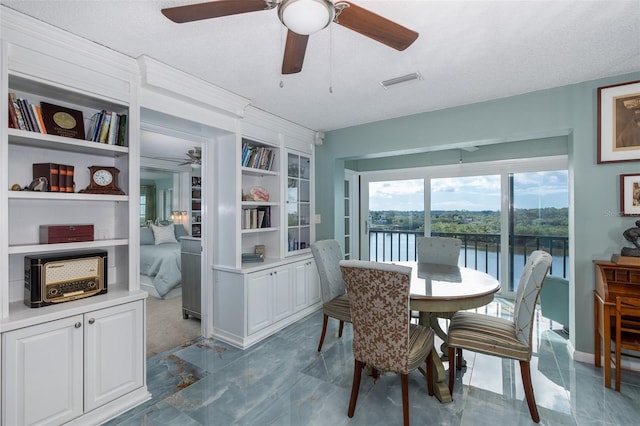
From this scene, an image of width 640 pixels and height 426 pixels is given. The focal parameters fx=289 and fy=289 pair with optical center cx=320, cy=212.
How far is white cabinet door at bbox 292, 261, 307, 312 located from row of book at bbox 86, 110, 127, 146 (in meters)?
2.23

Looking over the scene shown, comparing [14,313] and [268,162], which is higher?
[268,162]

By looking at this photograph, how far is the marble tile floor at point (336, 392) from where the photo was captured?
1909mm

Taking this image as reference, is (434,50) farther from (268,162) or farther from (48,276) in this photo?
(48,276)

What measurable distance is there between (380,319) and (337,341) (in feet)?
4.55

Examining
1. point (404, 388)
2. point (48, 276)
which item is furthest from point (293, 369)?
point (48, 276)

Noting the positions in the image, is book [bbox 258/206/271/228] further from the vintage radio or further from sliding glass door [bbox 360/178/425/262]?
sliding glass door [bbox 360/178/425/262]

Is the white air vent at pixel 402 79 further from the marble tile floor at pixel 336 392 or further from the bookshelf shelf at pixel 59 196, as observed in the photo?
the marble tile floor at pixel 336 392

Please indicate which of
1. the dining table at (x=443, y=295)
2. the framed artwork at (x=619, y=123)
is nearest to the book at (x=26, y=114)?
the dining table at (x=443, y=295)

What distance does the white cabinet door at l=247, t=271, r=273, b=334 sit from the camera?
9.76 ft

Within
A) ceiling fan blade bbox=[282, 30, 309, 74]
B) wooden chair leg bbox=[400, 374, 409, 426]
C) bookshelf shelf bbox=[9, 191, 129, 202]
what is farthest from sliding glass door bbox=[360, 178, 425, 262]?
bookshelf shelf bbox=[9, 191, 129, 202]

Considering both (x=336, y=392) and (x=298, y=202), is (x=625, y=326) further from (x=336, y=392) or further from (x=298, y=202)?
(x=298, y=202)

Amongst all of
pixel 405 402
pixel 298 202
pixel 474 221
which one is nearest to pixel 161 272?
pixel 298 202

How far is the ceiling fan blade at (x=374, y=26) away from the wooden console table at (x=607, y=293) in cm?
247

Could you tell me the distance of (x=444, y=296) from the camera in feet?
6.51
